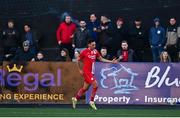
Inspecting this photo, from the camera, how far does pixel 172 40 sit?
17.9 metres

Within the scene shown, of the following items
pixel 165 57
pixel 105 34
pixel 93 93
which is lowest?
pixel 93 93

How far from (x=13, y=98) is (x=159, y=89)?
406 cm

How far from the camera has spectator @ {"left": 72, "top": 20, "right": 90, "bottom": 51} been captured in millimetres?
17594

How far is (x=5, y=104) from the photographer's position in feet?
54.9

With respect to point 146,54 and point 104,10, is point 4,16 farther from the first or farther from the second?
point 146,54

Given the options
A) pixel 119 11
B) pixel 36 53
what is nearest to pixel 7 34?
pixel 36 53

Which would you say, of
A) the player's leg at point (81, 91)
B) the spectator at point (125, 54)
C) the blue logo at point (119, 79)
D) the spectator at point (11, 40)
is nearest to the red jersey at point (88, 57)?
the player's leg at point (81, 91)

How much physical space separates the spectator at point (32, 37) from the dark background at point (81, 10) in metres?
0.75

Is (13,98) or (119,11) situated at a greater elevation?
(119,11)

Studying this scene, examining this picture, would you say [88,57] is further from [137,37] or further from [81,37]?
[137,37]

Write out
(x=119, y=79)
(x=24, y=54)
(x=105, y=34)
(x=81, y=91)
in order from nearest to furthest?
(x=81, y=91)
(x=119, y=79)
(x=24, y=54)
(x=105, y=34)

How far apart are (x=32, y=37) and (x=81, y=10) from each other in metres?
2.06

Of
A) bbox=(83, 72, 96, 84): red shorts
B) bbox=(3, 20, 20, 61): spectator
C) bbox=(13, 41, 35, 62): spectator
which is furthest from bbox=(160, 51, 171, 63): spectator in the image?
bbox=(3, 20, 20, 61): spectator

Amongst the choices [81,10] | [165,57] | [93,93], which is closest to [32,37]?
[81,10]
